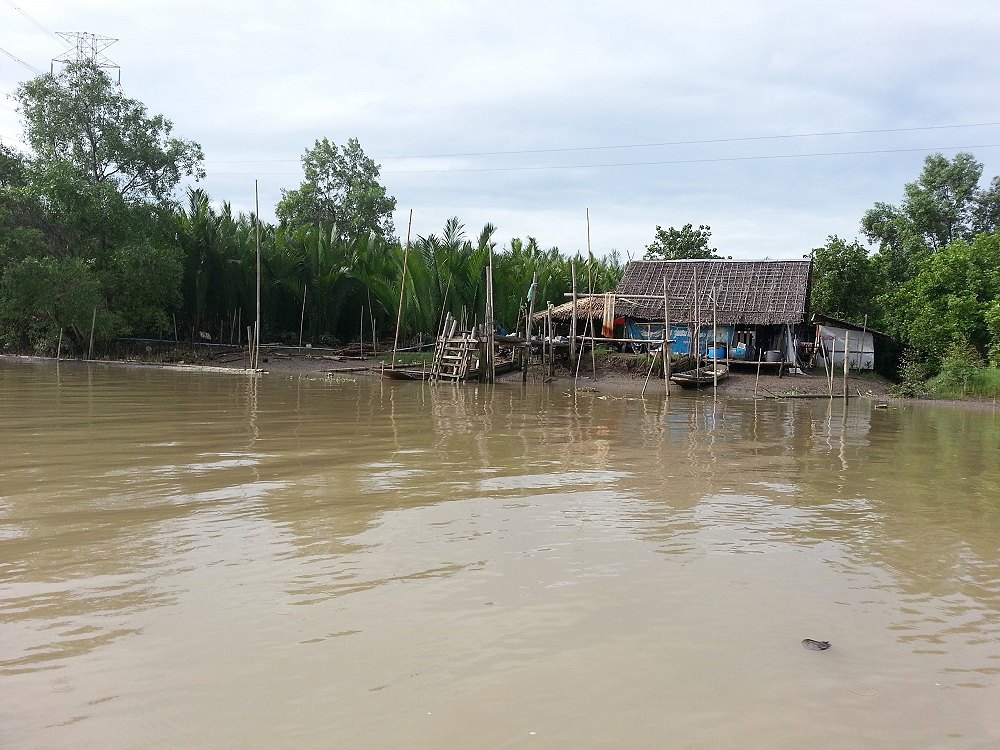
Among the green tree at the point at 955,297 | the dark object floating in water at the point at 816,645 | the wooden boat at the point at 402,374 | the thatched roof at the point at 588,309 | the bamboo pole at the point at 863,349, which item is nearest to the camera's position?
the dark object floating in water at the point at 816,645

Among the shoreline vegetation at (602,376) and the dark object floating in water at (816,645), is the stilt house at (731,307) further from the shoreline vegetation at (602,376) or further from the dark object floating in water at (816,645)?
the dark object floating in water at (816,645)

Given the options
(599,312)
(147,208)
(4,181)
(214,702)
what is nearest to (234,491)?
(214,702)

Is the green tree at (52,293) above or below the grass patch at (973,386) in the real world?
above

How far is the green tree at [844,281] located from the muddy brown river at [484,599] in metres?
19.6

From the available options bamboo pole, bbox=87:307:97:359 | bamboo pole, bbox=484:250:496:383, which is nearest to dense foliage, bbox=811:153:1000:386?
bamboo pole, bbox=484:250:496:383

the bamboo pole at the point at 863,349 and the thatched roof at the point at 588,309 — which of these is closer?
the thatched roof at the point at 588,309

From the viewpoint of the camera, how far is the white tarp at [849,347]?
996 inches

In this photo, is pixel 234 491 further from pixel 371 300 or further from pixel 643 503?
pixel 371 300

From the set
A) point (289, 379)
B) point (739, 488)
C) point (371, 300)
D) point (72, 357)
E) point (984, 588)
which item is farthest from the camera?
point (371, 300)

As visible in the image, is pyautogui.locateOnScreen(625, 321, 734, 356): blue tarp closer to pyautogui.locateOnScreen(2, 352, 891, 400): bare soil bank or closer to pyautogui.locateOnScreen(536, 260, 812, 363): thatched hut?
pyautogui.locateOnScreen(536, 260, 812, 363): thatched hut

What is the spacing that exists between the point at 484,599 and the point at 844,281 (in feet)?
86.3

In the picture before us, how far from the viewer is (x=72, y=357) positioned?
91.7 ft

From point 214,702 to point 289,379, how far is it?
62.7 feet

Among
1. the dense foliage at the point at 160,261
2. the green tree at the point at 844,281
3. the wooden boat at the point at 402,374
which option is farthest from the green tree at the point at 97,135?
the green tree at the point at 844,281
